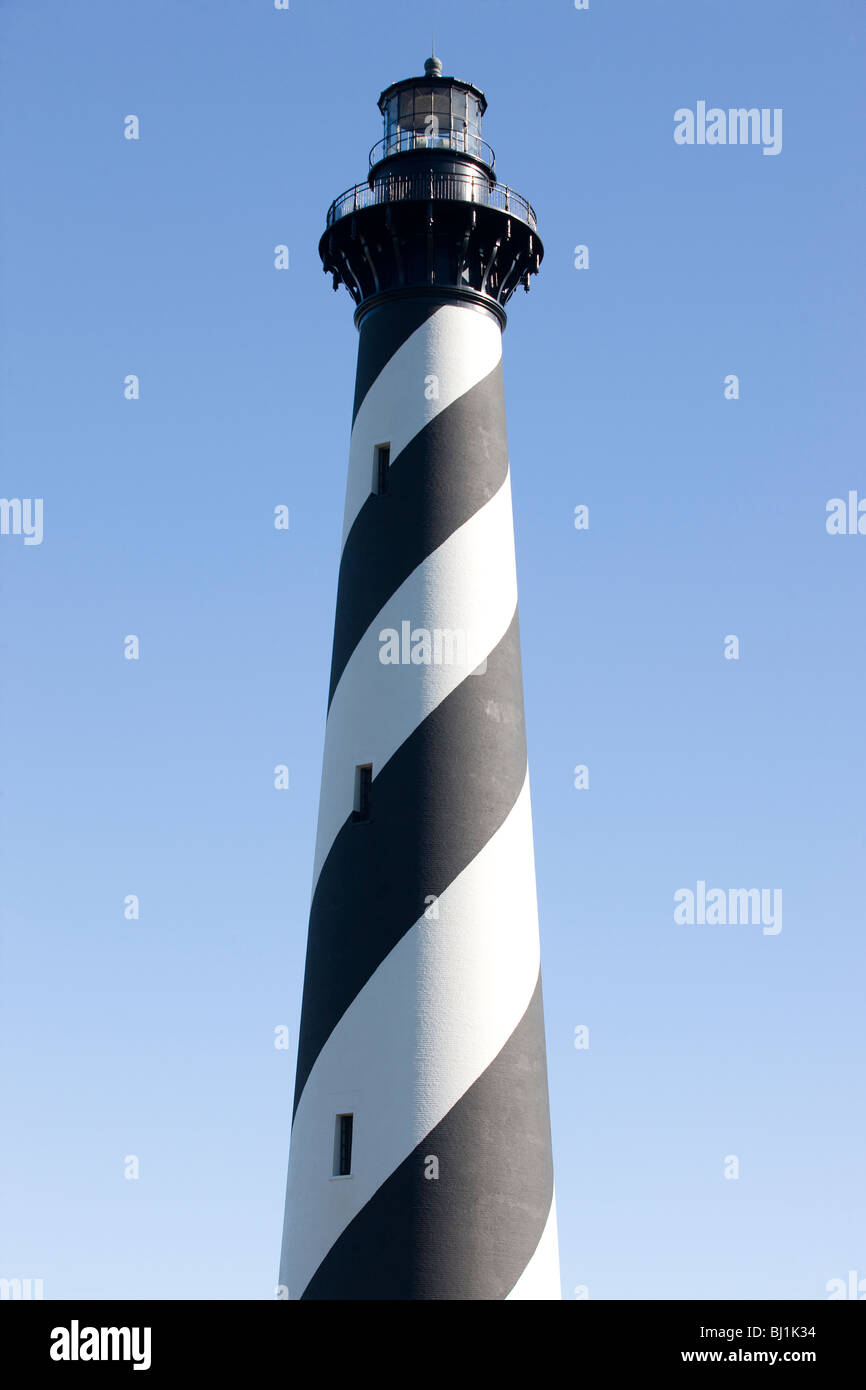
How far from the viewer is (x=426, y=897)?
936 inches

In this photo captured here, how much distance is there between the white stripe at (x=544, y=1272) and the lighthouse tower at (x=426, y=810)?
0.04 meters

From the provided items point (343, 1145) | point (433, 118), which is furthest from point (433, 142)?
point (343, 1145)

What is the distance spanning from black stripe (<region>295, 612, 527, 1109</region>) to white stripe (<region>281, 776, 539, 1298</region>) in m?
0.23

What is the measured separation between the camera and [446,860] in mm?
23984

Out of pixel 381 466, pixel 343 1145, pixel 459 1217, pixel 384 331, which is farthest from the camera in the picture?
pixel 384 331

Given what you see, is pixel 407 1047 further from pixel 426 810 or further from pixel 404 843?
pixel 426 810

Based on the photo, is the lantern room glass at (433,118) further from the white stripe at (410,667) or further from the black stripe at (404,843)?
the black stripe at (404,843)

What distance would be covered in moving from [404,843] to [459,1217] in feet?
16.1

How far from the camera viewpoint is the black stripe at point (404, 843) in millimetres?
23875

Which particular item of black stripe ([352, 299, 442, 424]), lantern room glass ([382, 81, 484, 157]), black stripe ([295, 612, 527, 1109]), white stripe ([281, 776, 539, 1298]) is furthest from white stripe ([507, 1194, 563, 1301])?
lantern room glass ([382, 81, 484, 157])

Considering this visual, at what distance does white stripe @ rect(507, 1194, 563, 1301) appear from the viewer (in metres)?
22.8

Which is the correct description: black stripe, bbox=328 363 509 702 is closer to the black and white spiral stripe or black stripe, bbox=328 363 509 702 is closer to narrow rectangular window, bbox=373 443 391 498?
the black and white spiral stripe
